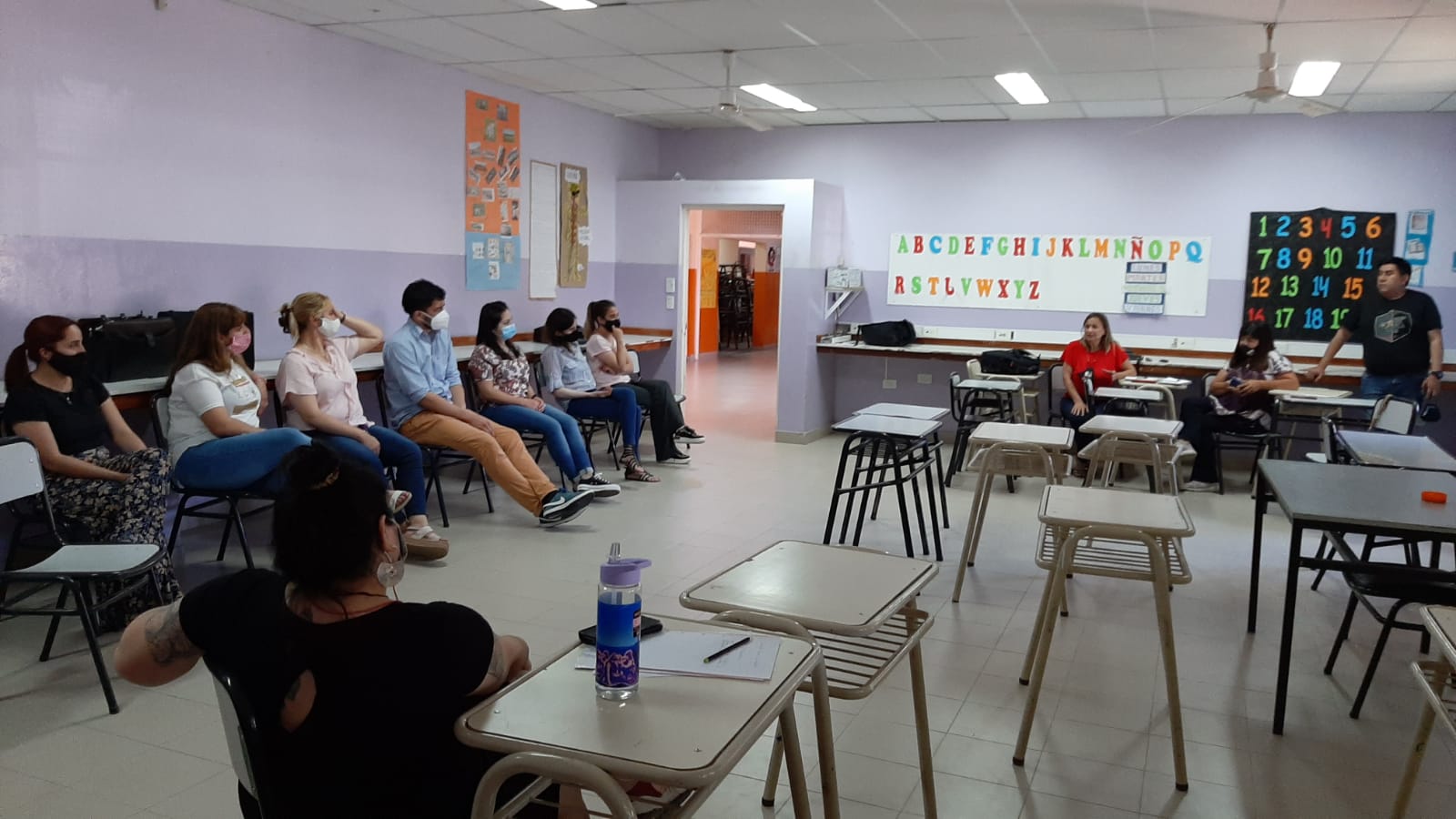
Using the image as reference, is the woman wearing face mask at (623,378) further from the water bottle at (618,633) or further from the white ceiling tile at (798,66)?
the water bottle at (618,633)

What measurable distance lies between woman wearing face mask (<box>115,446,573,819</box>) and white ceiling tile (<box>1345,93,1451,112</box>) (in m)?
7.51

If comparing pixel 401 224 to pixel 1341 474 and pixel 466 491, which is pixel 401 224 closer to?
pixel 466 491

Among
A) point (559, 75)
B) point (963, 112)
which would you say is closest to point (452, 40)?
point (559, 75)

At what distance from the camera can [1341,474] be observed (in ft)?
11.7

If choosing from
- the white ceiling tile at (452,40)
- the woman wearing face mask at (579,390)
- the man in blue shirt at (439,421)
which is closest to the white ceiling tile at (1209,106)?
the woman wearing face mask at (579,390)

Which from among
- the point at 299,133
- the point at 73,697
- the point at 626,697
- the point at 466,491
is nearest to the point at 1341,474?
the point at 626,697

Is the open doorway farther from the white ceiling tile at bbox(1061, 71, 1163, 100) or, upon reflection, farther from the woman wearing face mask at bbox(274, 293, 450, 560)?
the woman wearing face mask at bbox(274, 293, 450, 560)

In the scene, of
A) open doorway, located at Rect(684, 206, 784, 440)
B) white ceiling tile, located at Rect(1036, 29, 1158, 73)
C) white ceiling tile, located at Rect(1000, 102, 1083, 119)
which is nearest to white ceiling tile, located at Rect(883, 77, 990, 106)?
white ceiling tile, located at Rect(1000, 102, 1083, 119)

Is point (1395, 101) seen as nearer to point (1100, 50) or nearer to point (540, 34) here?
point (1100, 50)

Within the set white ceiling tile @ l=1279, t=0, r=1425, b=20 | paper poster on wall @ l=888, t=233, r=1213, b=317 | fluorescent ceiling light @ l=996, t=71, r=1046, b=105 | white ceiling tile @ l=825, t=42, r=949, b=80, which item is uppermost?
fluorescent ceiling light @ l=996, t=71, r=1046, b=105

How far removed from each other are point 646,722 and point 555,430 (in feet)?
14.8

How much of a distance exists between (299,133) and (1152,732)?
5.27m

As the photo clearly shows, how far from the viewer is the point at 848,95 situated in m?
7.61

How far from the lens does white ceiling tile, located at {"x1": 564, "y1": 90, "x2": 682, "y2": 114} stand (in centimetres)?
786
